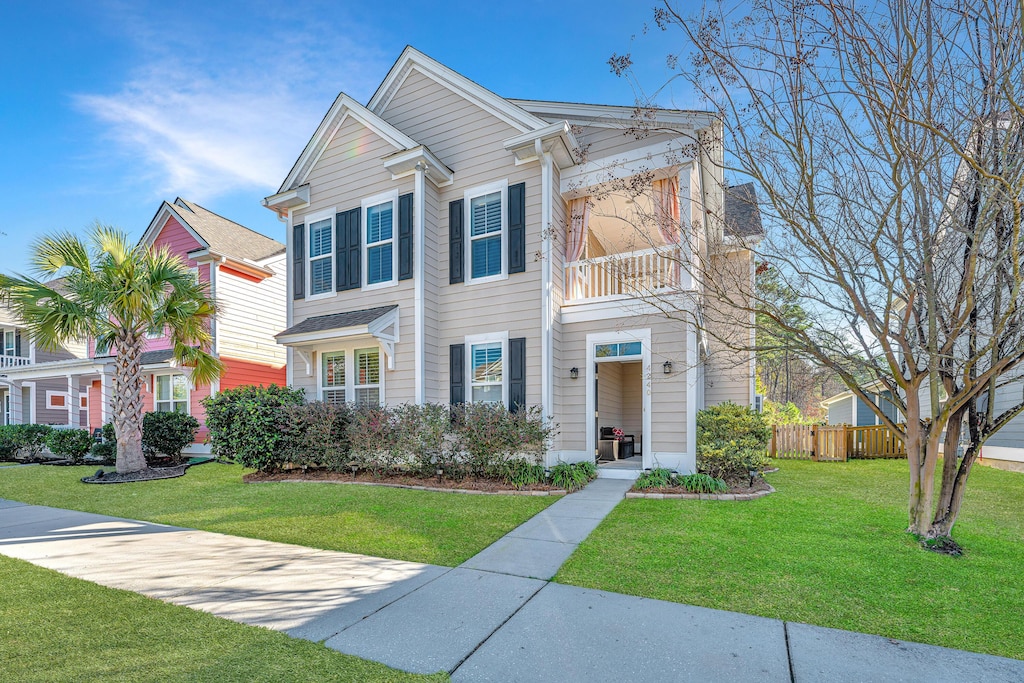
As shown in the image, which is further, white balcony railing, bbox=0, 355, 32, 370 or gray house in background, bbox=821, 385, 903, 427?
white balcony railing, bbox=0, 355, 32, 370

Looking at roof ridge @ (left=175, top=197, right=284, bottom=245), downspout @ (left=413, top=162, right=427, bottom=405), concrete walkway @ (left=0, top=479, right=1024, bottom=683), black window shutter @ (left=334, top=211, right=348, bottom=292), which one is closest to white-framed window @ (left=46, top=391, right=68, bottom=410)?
roof ridge @ (left=175, top=197, right=284, bottom=245)

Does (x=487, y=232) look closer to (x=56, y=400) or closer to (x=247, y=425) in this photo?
(x=247, y=425)

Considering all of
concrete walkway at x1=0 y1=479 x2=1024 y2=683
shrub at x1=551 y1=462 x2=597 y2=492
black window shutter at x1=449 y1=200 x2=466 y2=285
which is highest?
black window shutter at x1=449 y1=200 x2=466 y2=285

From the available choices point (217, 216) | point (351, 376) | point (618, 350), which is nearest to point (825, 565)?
point (618, 350)

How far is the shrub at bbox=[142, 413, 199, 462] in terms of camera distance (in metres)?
12.7

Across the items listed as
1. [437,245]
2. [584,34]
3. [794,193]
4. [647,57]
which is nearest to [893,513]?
[794,193]

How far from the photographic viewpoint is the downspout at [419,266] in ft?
32.5

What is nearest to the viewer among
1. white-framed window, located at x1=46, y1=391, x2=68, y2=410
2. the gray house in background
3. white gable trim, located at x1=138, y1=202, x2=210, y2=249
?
white gable trim, located at x1=138, y1=202, x2=210, y2=249

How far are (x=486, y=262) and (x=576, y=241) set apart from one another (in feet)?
6.61

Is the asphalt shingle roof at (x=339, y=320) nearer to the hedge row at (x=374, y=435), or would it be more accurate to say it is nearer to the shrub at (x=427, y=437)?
the hedge row at (x=374, y=435)

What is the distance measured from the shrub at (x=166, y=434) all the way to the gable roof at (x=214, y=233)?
503 cm

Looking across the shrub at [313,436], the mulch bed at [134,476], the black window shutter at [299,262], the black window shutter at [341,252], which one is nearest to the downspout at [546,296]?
the shrub at [313,436]

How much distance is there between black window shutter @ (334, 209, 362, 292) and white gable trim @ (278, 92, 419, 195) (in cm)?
173

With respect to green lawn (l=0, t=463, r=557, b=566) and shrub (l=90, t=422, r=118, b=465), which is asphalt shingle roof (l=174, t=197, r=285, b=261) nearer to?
shrub (l=90, t=422, r=118, b=465)
